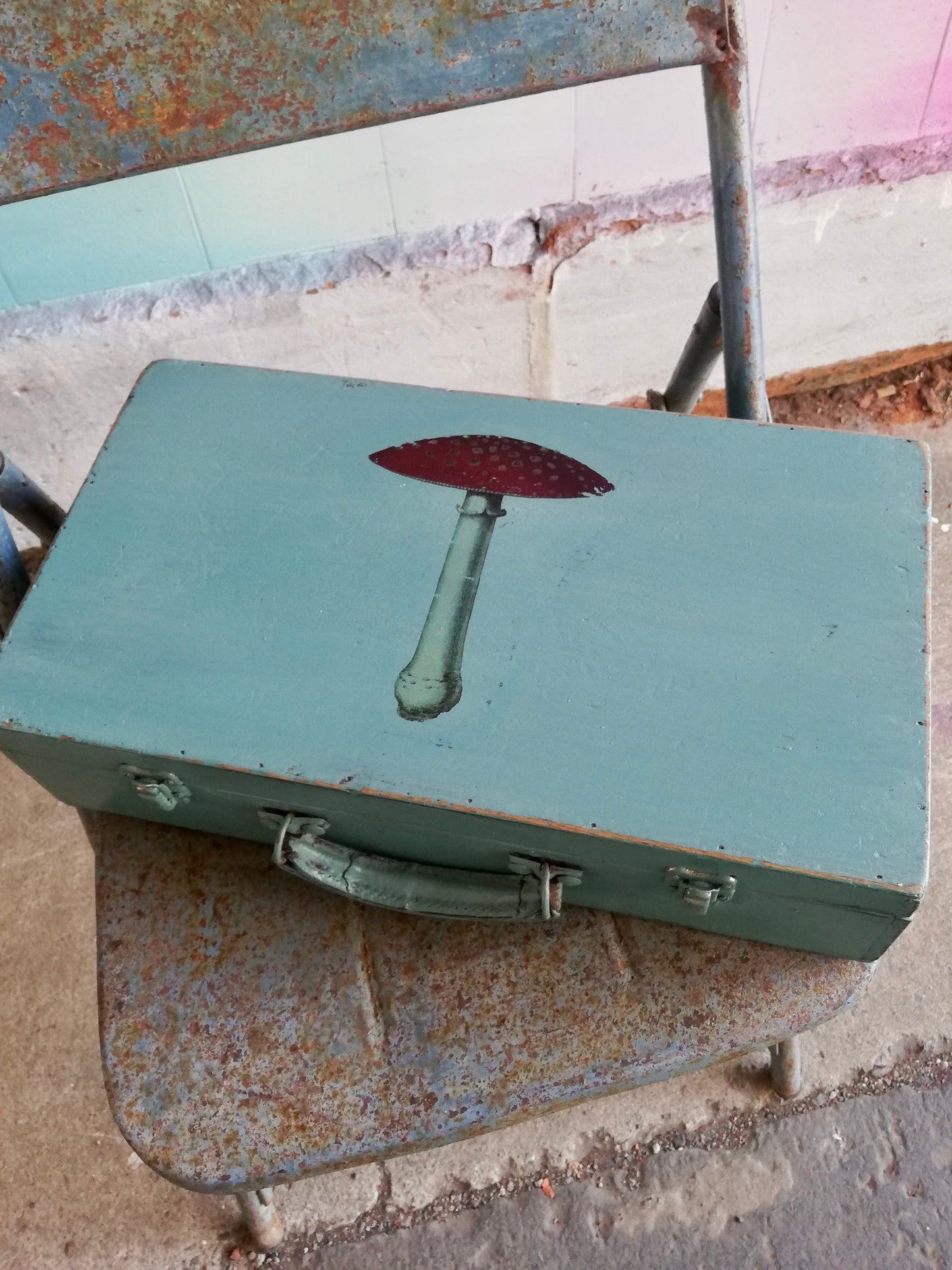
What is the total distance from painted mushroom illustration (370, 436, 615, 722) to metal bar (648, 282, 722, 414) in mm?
153

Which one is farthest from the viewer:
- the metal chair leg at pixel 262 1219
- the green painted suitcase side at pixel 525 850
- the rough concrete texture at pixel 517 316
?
the rough concrete texture at pixel 517 316

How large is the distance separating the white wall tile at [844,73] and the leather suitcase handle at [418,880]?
114cm

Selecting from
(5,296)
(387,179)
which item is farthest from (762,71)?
(5,296)

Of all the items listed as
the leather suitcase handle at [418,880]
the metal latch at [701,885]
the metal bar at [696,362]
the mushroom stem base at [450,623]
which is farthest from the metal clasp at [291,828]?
the metal bar at [696,362]

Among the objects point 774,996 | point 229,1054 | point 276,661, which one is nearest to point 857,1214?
point 774,996

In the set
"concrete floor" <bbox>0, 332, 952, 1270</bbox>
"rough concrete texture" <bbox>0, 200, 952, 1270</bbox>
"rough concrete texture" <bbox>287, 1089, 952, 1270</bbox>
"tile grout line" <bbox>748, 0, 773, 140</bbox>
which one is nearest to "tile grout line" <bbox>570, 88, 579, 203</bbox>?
"rough concrete texture" <bbox>0, 200, 952, 1270</bbox>

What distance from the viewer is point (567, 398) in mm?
1713

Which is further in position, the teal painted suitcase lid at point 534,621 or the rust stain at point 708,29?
the rust stain at point 708,29

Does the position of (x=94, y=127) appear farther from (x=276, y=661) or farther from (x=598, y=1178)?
(x=598, y=1178)

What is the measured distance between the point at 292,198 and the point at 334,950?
3.31ft

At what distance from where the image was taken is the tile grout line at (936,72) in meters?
1.29

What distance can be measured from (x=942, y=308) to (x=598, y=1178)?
5.20 ft

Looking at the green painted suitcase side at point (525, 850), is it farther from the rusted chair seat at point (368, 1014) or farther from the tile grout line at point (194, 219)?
the tile grout line at point (194, 219)

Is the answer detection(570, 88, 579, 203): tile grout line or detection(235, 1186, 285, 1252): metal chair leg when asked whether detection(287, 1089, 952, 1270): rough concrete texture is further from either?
detection(570, 88, 579, 203): tile grout line
